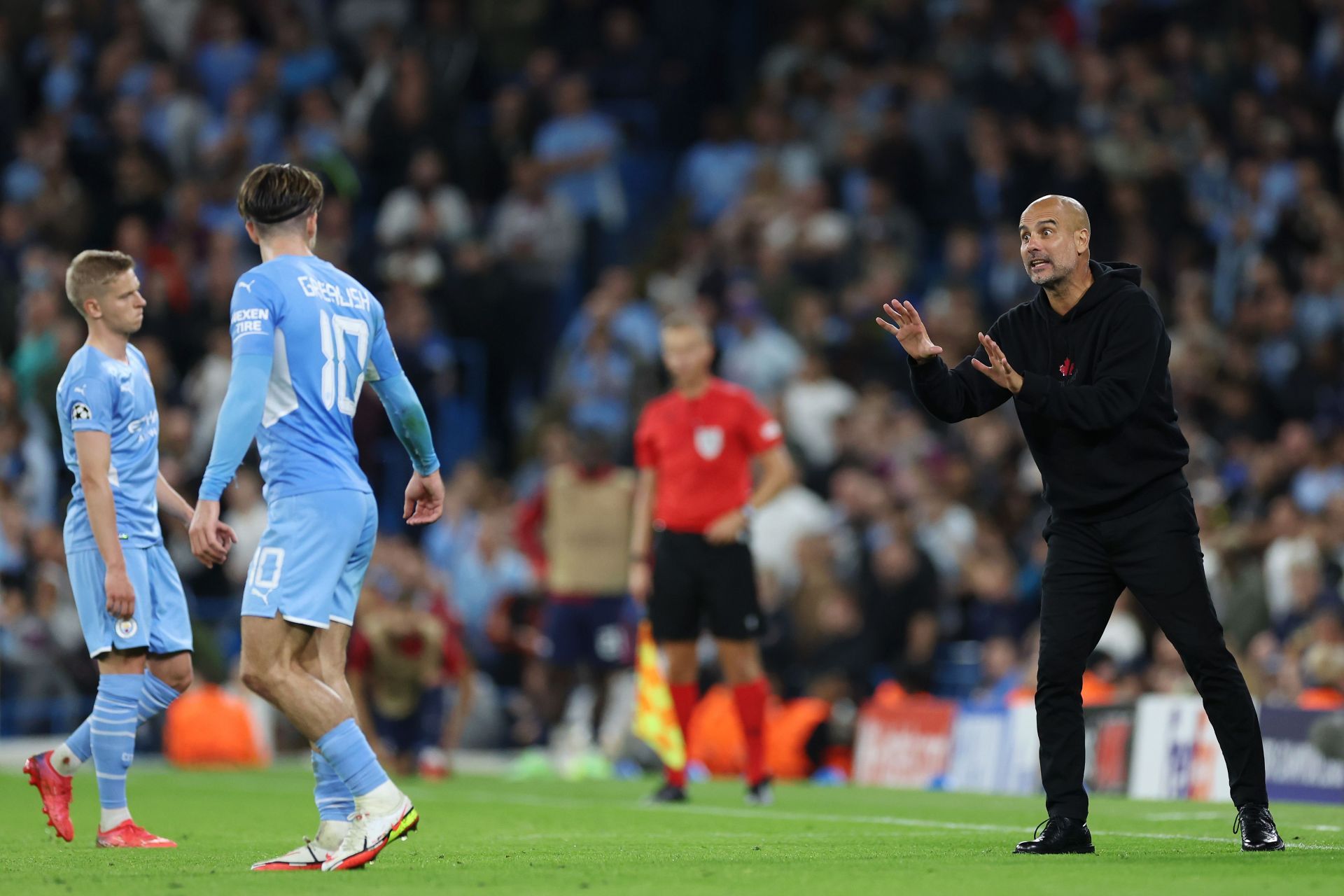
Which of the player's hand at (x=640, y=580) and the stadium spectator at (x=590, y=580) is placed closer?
the player's hand at (x=640, y=580)

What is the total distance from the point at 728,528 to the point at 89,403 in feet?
14.5

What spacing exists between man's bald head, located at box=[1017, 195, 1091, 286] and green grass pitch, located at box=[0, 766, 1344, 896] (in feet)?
7.35

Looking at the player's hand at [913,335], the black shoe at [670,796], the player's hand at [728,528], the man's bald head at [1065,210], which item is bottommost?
the black shoe at [670,796]

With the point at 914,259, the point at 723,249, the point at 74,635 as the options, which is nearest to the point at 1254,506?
the point at 914,259

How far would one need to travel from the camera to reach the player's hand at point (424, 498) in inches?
313

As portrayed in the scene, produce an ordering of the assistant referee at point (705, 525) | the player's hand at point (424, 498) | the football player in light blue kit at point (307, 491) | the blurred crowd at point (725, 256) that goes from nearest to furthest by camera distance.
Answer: the football player in light blue kit at point (307, 491) → the player's hand at point (424, 498) → the assistant referee at point (705, 525) → the blurred crowd at point (725, 256)

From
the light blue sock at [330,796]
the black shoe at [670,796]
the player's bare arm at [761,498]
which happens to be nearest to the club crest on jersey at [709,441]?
Answer: the player's bare arm at [761,498]

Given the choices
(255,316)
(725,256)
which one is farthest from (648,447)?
(725,256)

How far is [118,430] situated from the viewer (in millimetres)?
8578

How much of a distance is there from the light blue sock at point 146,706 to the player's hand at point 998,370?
12.8 feet

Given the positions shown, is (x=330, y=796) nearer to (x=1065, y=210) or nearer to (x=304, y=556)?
(x=304, y=556)

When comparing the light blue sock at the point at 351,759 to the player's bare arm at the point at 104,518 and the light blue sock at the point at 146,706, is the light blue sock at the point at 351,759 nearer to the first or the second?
the player's bare arm at the point at 104,518

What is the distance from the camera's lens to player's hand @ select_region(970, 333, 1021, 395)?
747 centimetres

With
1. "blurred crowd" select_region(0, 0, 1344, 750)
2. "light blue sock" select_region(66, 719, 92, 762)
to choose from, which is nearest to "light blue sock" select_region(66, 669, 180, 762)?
"light blue sock" select_region(66, 719, 92, 762)
